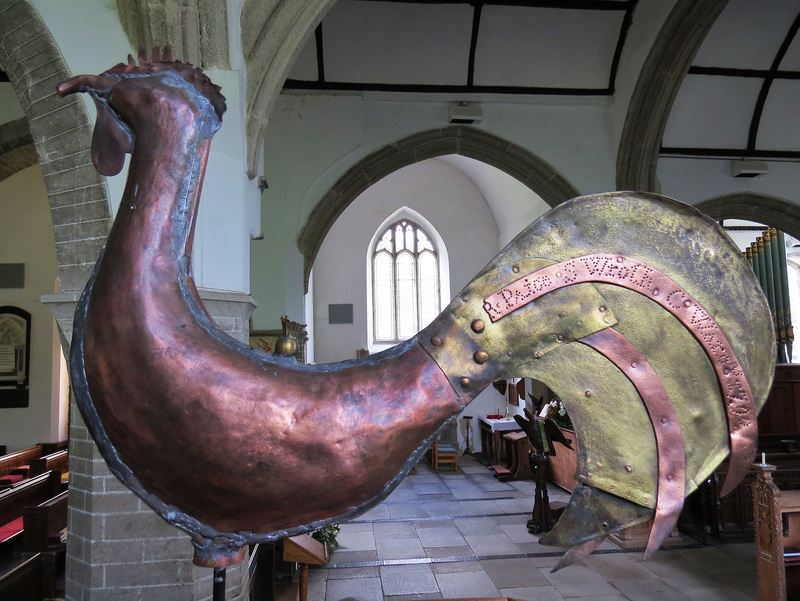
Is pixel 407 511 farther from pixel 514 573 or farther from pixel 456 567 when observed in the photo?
pixel 514 573

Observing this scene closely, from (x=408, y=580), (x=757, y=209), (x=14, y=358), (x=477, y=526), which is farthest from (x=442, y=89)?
(x=14, y=358)

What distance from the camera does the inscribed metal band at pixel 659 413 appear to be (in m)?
0.48

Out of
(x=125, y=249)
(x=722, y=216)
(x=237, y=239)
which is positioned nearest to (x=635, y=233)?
(x=125, y=249)

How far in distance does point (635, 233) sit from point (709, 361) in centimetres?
12

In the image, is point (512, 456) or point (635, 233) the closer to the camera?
point (635, 233)

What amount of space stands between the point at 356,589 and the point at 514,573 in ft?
4.01

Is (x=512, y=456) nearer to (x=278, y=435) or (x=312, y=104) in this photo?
(x=312, y=104)

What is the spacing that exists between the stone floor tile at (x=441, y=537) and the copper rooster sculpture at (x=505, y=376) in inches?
200

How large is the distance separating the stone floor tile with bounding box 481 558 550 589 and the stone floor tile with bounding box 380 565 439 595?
1.54 feet

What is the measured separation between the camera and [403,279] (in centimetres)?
1169

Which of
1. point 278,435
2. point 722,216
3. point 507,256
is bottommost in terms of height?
point 278,435

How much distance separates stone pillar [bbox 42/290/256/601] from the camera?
2428mm

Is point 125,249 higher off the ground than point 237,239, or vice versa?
point 237,239

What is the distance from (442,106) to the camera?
21.3 feet
